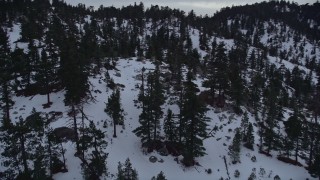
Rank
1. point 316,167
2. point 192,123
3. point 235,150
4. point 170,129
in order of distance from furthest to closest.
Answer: point 170,129 → point 235,150 → point 316,167 → point 192,123

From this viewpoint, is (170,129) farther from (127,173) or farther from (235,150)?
(127,173)

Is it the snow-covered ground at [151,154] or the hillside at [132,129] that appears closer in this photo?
the hillside at [132,129]

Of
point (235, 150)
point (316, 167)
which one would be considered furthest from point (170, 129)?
point (316, 167)

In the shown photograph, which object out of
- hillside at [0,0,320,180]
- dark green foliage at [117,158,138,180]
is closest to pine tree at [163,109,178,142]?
hillside at [0,0,320,180]

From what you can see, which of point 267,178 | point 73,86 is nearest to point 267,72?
point 267,178

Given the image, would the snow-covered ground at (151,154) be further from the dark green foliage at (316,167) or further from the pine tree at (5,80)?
the pine tree at (5,80)

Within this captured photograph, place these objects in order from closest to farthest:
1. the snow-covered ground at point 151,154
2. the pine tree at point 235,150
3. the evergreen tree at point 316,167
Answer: the snow-covered ground at point 151,154 → the evergreen tree at point 316,167 → the pine tree at point 235,150

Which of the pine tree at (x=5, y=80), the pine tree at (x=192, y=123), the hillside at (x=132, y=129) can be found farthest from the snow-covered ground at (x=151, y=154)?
the pine tree at (x=5, y=80)

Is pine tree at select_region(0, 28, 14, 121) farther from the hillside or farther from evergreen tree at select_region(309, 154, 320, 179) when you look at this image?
evergreen tree at select_region(309, 154, 320, 179)

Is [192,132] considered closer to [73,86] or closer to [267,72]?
[73,86]
